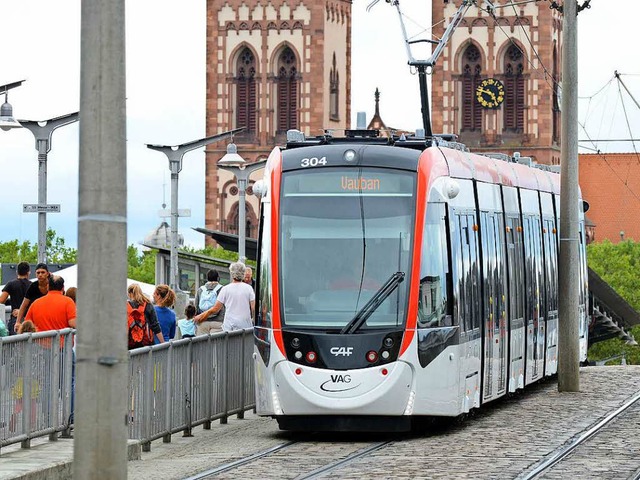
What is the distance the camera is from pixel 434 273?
17.6 metres

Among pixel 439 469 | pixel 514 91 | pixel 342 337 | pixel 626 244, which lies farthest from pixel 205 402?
pixel 626 244

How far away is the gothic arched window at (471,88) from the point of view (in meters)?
90.5

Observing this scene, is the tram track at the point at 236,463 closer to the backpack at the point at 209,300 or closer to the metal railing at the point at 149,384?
the metal railing at the point at 149,384

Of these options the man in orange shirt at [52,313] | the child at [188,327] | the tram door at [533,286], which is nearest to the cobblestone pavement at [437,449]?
the tram door at [533,286]

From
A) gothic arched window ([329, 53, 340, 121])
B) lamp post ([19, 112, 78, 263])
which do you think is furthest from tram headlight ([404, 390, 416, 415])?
gothic arched window ([329, 53, 340, 121])

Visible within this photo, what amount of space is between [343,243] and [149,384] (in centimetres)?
214

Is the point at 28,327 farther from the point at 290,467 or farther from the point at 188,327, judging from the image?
the point at 188,327

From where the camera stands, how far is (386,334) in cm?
1723

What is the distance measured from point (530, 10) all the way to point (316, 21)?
10.2 metres

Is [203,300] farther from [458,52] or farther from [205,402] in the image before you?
[458,52]

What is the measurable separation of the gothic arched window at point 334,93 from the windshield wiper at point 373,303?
253ft

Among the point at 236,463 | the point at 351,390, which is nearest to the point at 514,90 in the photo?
the point at 351,390

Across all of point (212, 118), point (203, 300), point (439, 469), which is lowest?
point (439, 469)

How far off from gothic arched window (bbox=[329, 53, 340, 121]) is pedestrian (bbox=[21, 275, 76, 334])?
3037 inches
